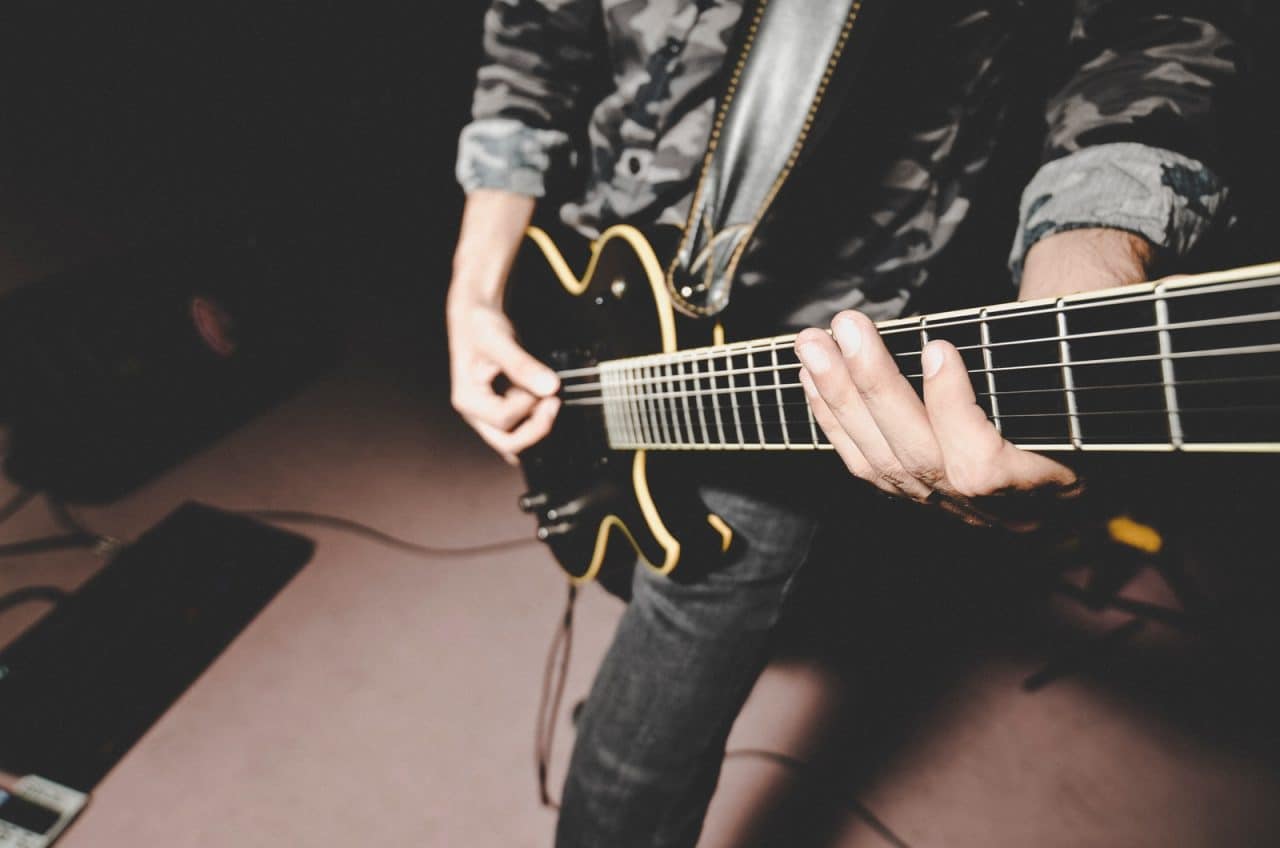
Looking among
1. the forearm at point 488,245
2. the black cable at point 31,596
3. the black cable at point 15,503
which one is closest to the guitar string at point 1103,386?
the forearm at point 488,245

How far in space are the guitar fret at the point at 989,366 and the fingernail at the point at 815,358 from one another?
0.11m

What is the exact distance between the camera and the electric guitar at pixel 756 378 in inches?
13.9

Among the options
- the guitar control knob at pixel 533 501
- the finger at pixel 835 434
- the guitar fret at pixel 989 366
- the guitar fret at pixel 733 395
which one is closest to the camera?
Result: the guitar fret at pixel 989 366

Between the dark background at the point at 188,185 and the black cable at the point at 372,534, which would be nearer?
the black cable at the point at 372,534

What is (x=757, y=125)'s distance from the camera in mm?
805

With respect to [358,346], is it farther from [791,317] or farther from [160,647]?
[791,317]

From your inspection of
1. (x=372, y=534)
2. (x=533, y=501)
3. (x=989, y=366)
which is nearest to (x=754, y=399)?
(x=989, y=366)

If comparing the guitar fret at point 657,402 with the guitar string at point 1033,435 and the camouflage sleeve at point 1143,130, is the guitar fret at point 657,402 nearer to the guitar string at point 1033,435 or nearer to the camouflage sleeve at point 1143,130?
the guitar string at point 1033,435

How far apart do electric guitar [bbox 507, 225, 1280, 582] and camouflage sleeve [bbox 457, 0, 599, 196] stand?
0.13 metres

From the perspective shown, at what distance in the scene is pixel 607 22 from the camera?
0.94 meters

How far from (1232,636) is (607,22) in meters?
1.60

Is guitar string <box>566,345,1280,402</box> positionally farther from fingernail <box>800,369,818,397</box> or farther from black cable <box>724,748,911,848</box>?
black cable <box>724,748,911,848</box>

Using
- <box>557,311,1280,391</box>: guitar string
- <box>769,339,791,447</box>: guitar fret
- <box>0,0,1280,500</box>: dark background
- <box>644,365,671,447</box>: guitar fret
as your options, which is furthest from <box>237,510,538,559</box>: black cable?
<box>557,311,1280,391</box>: guitar string

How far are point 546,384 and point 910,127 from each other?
58 cm
